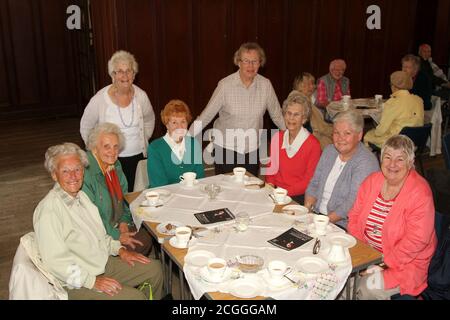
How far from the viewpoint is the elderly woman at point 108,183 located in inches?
135

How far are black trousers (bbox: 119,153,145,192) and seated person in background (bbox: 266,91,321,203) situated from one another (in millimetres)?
1255

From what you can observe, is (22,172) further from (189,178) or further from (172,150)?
(189,178)

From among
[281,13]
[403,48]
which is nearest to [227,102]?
[281,13]

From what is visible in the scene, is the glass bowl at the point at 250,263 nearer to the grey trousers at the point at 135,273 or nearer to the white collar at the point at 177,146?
the grey trousers at the point at 135,273

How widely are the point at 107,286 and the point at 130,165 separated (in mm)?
1658

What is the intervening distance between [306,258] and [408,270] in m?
0.67

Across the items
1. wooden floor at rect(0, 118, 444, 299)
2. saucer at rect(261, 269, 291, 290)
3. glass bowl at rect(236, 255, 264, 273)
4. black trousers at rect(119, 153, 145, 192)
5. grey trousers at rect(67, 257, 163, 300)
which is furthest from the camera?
wooden floor at rect(0, 118, 444, 299)

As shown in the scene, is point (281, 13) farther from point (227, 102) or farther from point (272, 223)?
point (272, 223)

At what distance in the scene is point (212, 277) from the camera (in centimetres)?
250

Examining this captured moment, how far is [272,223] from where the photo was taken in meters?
3.18

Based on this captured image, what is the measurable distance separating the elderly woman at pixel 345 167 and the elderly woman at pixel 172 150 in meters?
1.13

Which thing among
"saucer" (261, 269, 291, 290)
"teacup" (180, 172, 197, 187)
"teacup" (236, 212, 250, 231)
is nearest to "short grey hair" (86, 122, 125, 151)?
"teacup" (180, 172, 197, 187)

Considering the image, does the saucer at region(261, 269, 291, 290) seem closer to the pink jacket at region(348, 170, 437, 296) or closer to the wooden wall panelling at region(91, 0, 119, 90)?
the pink jacket at region(348, 170, 437, 296)

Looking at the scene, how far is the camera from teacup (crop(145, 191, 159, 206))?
3451mm
